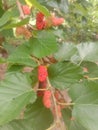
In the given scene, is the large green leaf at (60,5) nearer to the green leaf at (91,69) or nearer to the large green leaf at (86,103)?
the green leaf at (91,69)

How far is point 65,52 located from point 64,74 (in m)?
0.08

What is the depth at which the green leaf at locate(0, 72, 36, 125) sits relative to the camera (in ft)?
1.90

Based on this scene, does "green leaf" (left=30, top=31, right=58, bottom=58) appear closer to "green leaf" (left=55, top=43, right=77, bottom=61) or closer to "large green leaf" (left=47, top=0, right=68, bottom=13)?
"green leaf" (left=55, top=43, right=77, bottom=61)

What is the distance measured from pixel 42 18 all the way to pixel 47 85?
0.54 feet

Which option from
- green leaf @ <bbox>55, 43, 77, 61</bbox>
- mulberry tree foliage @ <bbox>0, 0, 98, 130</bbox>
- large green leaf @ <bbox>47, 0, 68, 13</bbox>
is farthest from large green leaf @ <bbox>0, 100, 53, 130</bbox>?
large green leaf @ <bbox>47, 0, 68, 13</bbox>

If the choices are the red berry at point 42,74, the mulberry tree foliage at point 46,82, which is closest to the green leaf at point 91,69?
the mulberry tree foliage at point 46,82

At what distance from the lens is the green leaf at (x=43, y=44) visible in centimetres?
67

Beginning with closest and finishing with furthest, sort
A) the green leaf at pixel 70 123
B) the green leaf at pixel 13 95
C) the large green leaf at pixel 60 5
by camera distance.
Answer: the green leaf at pixel 13 95, the green leaf at pixel 70 123, the large green leaf at pixel 60 5

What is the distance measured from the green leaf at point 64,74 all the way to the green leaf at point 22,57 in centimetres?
4

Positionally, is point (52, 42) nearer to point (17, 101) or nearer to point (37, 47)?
point (37, 47)

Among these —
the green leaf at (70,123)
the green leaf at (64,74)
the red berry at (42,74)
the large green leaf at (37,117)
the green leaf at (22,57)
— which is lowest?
the green leaf at (70,123)

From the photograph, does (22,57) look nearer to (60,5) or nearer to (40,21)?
(40,21)

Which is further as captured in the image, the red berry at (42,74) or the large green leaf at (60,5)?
the large green leaf at (60,5)

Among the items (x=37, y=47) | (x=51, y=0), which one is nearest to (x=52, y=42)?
(x=37, y=47)
